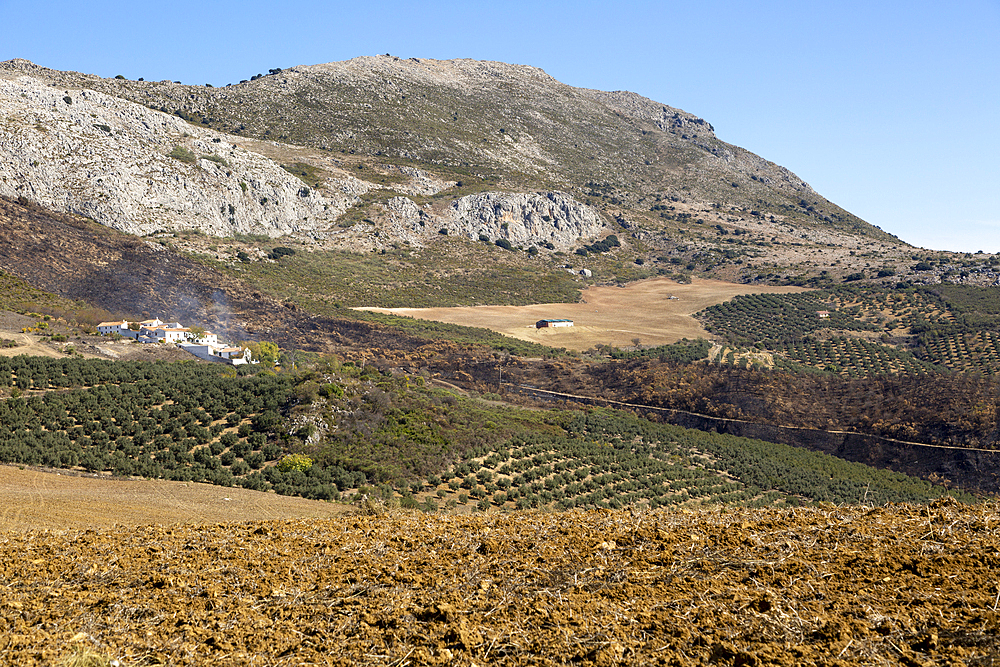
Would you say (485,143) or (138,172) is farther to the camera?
(485,143)

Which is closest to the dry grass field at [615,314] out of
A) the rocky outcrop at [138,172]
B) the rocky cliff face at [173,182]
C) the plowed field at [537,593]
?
the rocky cliff face at [173,182]

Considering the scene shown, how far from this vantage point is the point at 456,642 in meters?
5.86

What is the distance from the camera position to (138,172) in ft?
277

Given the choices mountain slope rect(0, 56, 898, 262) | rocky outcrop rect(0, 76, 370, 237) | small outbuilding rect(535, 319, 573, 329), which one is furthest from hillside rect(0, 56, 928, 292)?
small outbuilding rect(535, 319, 573, 329)

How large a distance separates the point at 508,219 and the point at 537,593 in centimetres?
10887

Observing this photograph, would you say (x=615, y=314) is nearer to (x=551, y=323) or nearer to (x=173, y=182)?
(x=551, y=323)

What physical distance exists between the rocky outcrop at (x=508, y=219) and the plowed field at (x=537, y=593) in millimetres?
94761

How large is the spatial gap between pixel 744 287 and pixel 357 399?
8080 centimetres

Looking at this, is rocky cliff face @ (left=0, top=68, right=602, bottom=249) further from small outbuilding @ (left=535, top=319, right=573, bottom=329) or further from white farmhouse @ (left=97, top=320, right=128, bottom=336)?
small outbuilding @ (left=535, top=319, right=573, bottom=329)

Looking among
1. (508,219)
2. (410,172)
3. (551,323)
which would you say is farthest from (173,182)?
(551,323)

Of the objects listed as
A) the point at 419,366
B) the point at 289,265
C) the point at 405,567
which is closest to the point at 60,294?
the point at 289,265

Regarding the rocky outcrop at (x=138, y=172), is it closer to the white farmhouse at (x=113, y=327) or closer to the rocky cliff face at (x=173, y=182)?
the rocky cliff face at (x=173, y=182)

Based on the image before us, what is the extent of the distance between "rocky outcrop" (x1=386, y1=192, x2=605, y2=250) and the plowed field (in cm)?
9476

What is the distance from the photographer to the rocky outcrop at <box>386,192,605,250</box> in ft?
343
